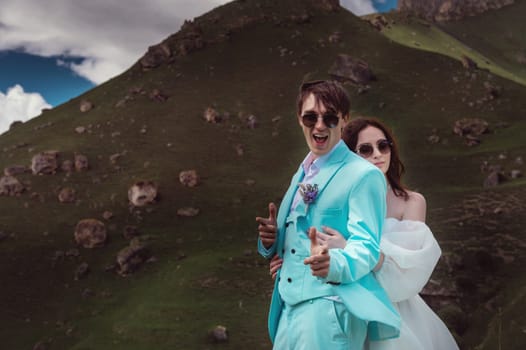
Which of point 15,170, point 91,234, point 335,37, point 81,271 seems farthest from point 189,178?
point 335,37

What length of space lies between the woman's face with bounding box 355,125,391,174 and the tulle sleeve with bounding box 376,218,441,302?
626 millimetres

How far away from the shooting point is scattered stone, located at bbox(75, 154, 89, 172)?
49.9m

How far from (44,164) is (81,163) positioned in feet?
13.0

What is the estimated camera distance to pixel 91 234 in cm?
3859

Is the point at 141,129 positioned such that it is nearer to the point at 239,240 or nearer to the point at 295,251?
the point at 239,240

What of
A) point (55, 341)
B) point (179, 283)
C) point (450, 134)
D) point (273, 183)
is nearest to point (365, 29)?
point (450, 134)

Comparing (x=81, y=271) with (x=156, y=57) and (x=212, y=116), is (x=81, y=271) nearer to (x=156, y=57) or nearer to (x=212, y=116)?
(x=212, y=116)

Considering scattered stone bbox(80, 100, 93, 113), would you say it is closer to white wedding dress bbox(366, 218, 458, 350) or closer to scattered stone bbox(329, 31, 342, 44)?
scattered stone bbox(329, 31, 342, 44)

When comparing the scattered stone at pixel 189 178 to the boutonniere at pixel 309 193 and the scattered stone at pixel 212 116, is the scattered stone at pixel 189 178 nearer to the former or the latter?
the scattered stone at pixel 212 116

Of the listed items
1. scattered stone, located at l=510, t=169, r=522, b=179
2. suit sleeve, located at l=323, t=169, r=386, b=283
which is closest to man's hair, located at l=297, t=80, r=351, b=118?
suit sleeve, located at l=323, t=169, r=386, b=283

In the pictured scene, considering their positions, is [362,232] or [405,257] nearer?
[362,232]

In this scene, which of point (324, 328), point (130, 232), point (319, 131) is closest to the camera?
point (324, 328)

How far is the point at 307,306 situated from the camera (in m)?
3.82

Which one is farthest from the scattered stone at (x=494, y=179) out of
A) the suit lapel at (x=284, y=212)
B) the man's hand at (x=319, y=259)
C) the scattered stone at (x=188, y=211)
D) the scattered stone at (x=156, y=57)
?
the scattered stone at (x=156, y=57)
